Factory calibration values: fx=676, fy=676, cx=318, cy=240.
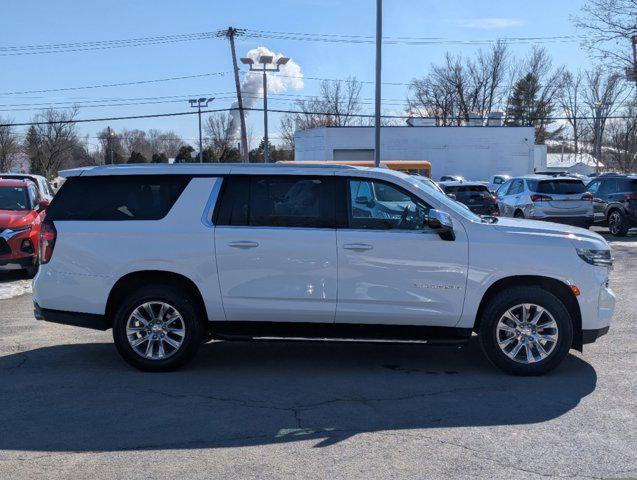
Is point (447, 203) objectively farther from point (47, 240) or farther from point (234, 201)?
point (47, 240)

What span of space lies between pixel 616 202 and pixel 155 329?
16246 millimetres

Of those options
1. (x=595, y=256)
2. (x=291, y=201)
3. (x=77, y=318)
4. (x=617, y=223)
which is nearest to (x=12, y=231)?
(x=77, y=318)

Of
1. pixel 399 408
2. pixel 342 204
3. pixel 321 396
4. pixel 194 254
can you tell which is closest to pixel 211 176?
pixel 194 254

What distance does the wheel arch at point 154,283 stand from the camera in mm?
6266

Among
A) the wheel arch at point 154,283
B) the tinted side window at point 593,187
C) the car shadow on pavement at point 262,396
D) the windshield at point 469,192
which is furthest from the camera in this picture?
the windshield at point 469,192

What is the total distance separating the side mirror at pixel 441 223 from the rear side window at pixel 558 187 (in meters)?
13.2

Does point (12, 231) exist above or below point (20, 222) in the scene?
below

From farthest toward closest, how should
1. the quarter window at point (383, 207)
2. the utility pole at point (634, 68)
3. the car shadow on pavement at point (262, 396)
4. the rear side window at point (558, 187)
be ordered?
the utility pole at point (634, 68) → the rear side window at point (558, 187) → the quarter window at point (383, 207) → the car shadow on pavement at point (262, 396)

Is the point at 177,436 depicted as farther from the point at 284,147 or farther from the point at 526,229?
the point at 284,147

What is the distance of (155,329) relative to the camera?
6.24 metres

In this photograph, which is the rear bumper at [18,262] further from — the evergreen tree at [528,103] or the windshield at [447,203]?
the evergreen tree at [528,103]

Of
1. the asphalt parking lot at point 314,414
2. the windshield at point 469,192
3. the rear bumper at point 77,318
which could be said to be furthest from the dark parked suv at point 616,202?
the rear bumper at point 77,318

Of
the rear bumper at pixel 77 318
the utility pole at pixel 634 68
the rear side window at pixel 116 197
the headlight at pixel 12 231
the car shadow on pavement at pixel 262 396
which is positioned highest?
the utility pole at pixel 634 68

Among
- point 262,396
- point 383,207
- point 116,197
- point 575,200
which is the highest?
point 116,197
